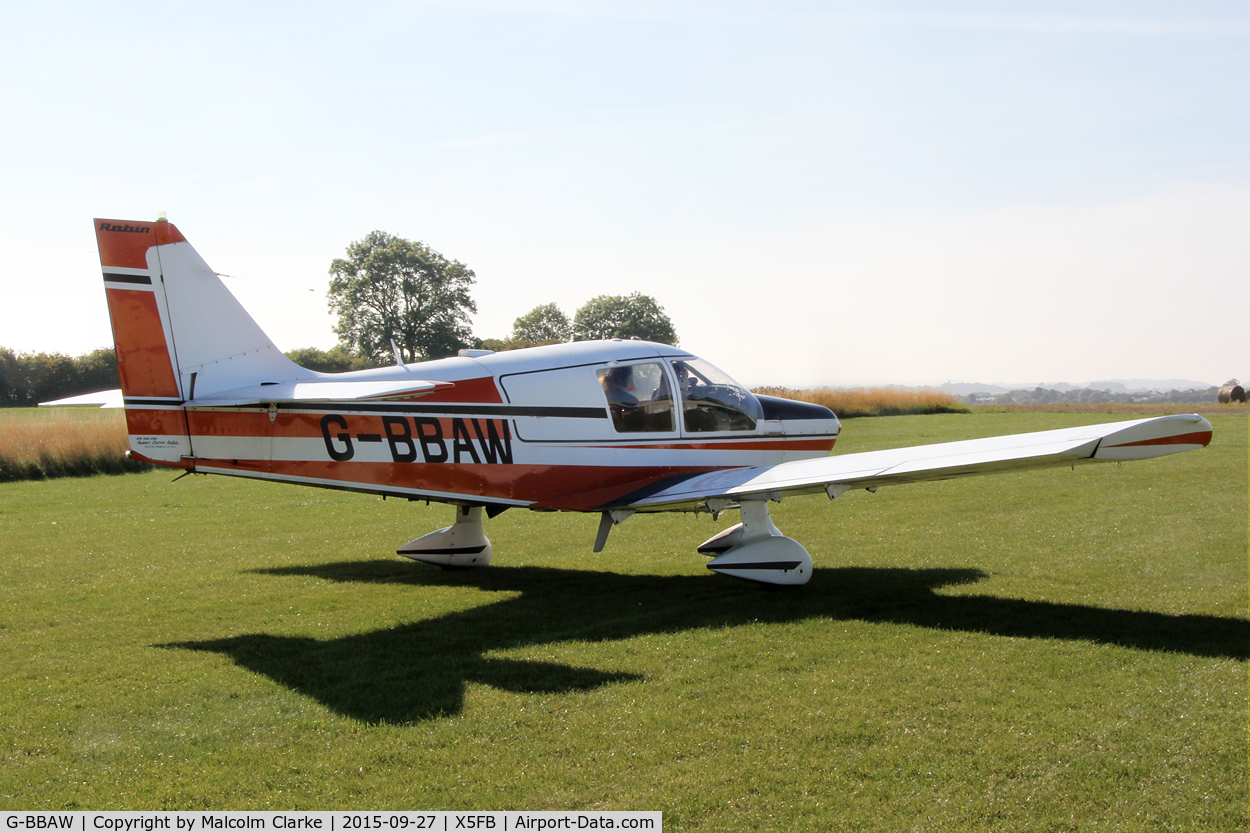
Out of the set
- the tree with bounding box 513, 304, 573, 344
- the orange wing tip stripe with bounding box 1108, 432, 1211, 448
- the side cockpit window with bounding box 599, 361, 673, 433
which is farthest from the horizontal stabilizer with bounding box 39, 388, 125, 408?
the tree with bounding box 513, 304, 573, 344

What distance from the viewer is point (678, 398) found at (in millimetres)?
9531

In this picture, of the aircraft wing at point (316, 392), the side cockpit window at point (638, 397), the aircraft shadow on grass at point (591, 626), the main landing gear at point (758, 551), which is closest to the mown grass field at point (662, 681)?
the aircraft shadow on grass at point (591, 626)

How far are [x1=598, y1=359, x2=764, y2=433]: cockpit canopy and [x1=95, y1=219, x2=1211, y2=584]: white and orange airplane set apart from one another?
22 millimetres

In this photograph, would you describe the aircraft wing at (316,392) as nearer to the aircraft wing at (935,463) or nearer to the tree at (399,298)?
the aircraft wing at (935,463)

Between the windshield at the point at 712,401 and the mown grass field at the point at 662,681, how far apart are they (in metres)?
1.72

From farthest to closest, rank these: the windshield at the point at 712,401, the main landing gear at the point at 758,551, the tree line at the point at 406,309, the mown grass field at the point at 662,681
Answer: the tree line at the point at 406,309, the windshield at the point at 712,401, the main landing gear at the point at 758,551, the mown grass field at the point at 662,681

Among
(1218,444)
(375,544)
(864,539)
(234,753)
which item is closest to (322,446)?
(234,753)

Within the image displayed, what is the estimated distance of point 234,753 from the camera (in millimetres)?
4684

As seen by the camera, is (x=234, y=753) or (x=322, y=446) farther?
(x=322, y=446)

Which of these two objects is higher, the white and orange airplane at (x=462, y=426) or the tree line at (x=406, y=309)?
the tree line at (x=406, y=309)

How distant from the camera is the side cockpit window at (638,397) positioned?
30.0 ft

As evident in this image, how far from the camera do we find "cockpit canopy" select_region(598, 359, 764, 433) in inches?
362

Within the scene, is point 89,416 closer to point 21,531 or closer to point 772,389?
point 21,531

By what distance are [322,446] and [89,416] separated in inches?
893
